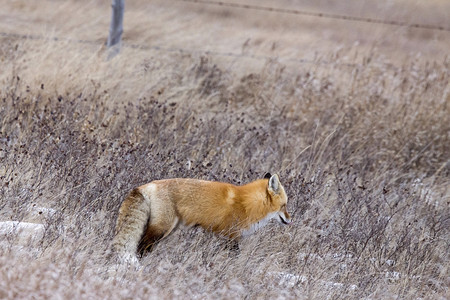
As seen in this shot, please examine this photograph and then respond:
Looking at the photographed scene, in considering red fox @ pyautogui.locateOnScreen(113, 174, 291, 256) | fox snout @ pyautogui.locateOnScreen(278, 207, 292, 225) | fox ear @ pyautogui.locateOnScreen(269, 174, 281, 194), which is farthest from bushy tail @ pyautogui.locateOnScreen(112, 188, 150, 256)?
fox snout @ pyautogui.locateOnScreen(278, 207, 292, 225)

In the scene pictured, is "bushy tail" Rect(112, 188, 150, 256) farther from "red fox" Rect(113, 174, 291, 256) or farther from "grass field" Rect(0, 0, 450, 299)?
"grass field" Rect(0, 0, 450, 299)

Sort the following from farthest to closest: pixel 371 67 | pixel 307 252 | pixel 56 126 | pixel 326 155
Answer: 1. pixel 371 67
2. pixel 326 155
3. pixel 56 126
4. pixel 307 252

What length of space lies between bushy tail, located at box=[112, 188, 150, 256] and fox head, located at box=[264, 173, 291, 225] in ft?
3.89

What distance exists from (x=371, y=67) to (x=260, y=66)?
190cm

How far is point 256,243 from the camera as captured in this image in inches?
A: 243

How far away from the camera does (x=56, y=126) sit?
7832mm

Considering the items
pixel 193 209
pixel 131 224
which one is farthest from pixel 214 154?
→ pixel 131 224

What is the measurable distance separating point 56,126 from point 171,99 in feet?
9.57

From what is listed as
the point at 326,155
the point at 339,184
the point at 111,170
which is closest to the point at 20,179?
the point at 111,170

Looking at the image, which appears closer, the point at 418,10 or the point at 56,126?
the point at 56,126

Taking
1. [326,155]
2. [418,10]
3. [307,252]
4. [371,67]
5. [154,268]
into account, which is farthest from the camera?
[418,10]

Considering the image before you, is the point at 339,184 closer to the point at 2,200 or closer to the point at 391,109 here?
the point at 391,109

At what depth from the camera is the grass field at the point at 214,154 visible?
5238 millimetres

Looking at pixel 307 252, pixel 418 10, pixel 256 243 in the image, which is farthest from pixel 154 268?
pixel 418 10
